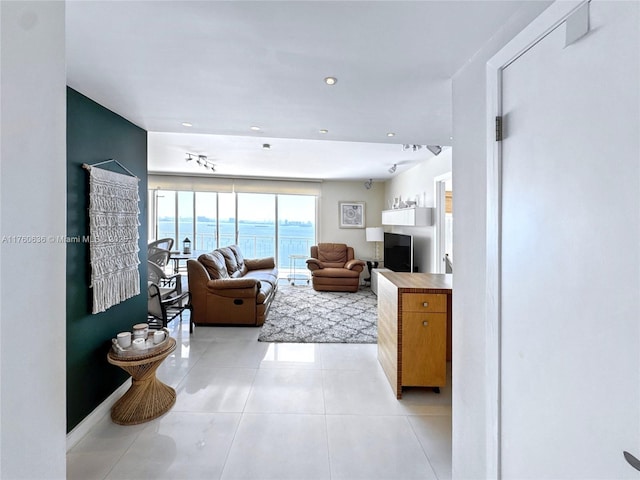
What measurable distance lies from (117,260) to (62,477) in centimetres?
170

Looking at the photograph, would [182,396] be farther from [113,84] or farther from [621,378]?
[621,378]

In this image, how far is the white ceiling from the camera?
107 centimetres

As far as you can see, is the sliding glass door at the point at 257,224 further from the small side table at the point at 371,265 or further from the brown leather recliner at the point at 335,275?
the small side table at the point at 371,265

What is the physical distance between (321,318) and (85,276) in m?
3.00

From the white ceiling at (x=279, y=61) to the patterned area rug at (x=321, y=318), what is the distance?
7.95 ft

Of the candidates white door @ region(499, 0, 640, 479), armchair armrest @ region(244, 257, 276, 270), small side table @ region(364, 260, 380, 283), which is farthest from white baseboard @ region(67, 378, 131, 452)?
small side table @ region(364, 260, 380, 283)

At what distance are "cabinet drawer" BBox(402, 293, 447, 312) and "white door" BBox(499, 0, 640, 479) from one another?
3.84ft

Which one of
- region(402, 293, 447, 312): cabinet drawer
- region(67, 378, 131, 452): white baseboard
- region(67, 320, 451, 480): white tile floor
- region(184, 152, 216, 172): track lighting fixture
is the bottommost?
region(67, 320, 451, 480): white tile floor

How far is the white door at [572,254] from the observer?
0.68 metres

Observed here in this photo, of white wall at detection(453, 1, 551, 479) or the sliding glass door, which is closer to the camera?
white wall at detection(453, 1, 551, 479)

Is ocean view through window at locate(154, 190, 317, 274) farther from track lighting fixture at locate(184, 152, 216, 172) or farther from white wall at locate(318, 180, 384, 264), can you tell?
track lighting fixture at locate(184, 152, 216, 172)

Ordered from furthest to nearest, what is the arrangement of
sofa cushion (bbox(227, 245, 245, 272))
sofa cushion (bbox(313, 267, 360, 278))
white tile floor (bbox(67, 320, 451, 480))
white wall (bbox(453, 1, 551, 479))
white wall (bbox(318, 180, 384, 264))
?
1. white wall (bbox(318, 180, 384, 264))
2. sofa cushion (bbox(313, 267, 360, 278))
3. sofa cushion (bbox(227, 245, 245, 272))
4. white tile floor (bbox(67, 320, 451, 480))
5. white wall (bbox(453, 1, 551, 479))

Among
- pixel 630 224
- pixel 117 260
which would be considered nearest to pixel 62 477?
pixel 630 224

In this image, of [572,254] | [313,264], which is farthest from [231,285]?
[572,254]
